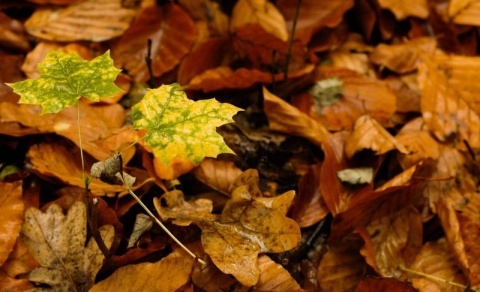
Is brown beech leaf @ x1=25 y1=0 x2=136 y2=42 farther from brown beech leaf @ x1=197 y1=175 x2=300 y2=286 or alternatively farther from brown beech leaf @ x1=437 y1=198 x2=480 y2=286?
brown beech leaf @ x1=437 y1=198 x2=480 y2=286

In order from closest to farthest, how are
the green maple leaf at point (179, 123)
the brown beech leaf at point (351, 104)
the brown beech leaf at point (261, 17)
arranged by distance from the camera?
the green maple leaf at point (179, 123) → the brown beech leaf at point (351, 104) → the brown beech leaf at point (261, 17)

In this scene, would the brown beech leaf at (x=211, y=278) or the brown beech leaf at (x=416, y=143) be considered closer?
the brown beech leaf at (x=211, y=278)

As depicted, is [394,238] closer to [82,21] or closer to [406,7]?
[406,7]

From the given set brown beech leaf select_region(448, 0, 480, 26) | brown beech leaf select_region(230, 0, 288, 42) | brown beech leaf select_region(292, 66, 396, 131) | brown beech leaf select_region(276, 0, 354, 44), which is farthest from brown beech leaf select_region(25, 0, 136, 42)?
brown beech leaf select_region(448, 0, 480, 26)

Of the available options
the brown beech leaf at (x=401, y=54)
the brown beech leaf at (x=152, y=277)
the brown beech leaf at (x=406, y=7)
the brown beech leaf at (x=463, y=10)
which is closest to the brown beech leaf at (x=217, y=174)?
the brown beech leaf at (x=152, y=277)

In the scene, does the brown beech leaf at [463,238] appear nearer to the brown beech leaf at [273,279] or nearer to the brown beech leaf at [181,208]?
the brown beech leaf at [273,279]

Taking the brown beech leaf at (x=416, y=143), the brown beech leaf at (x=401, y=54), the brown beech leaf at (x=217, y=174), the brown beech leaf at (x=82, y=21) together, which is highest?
→ the brown beech leaf at (x=82, y=21)

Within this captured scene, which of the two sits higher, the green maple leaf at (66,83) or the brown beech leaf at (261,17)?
the green maple leaf at (66,83)

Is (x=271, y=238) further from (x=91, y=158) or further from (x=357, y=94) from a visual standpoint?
(x=357, y=94)

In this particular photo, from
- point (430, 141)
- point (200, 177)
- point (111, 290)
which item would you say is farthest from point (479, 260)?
point (111, 290)
